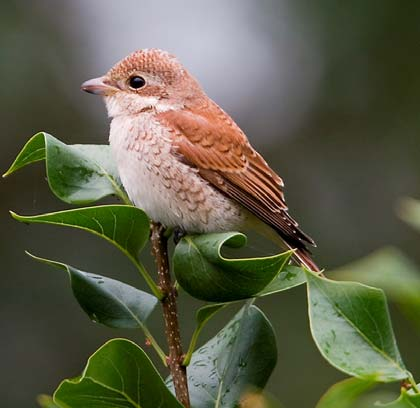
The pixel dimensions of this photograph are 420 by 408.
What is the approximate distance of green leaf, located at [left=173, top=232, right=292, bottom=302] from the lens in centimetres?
223

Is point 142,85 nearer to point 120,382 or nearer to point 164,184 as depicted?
point 164,184

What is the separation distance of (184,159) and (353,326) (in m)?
1.92

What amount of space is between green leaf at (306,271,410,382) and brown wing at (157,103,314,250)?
5.57 feet

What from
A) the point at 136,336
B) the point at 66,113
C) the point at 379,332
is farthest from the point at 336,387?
the point at 66,113

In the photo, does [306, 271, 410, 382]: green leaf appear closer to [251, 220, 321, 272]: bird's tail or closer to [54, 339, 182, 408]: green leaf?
[54, 339, 182, 408]: green leaf

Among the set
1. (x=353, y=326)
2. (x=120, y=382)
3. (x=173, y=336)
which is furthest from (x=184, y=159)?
(x=353, y=326)

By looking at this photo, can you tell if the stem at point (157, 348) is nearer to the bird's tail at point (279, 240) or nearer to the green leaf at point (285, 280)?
the green leaf at point (285, 280)

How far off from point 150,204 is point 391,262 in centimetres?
193

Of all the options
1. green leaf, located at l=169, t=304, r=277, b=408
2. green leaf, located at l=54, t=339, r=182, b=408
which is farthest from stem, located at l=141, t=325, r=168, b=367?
green leaf, located at l=54, t=339, r=182, b=408

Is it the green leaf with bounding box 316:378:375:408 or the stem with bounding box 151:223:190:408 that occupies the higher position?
the green leaf with bounding box 316:378:375:408

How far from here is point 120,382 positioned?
2117mm

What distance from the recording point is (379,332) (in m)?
1.78

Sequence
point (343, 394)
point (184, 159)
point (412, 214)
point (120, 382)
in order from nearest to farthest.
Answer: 1. point (343, 394)
2. point (412, 214)
3. point (120, 382)
4. point (184, 159)

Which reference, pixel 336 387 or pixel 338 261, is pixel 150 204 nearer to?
pixel 336 387
